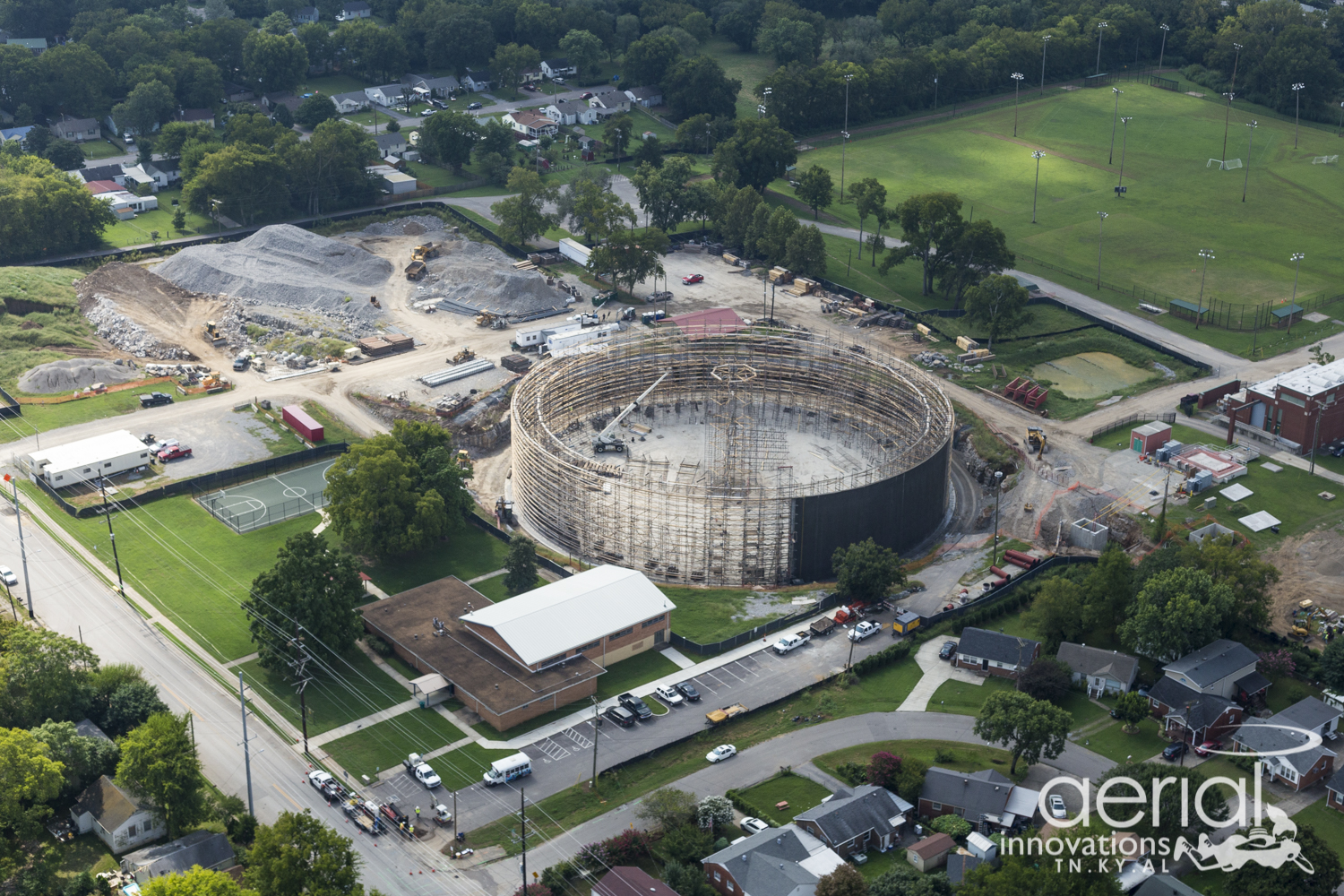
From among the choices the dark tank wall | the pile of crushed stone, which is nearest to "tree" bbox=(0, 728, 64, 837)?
the dark tank wall

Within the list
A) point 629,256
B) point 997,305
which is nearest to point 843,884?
point 997,305

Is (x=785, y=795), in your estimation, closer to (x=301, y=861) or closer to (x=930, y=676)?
(x=930, y=676)

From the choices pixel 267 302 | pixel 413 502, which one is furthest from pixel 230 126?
pixel 413 502

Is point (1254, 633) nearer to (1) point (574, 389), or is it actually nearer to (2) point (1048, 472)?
(2) point (1048, 472)

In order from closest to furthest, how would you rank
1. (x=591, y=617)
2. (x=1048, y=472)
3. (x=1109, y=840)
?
(x=1109, y=840) → (x=591, y=617) → (x=1048, y=472)

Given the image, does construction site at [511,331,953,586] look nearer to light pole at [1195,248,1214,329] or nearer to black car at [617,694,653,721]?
black car at [617,694,653,721]

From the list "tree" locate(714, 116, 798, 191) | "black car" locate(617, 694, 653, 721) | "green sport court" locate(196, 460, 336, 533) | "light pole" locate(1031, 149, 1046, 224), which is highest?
"tree" locate(714, 116, 798, 191)

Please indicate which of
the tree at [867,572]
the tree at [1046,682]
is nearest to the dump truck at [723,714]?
the tree at [867,572]
